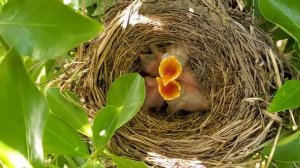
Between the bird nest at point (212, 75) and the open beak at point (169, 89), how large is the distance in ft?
0.22

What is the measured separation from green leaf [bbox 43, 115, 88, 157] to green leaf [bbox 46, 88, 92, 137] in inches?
1.5

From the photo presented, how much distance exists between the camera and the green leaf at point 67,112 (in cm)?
92

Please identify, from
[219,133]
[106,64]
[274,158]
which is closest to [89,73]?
[106,64]

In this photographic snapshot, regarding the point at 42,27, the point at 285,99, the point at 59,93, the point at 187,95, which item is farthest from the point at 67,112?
the point at 187,95

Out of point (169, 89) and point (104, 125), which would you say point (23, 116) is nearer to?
point (104, 125)

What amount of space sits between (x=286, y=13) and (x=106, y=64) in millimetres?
455

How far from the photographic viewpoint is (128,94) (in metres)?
0.92

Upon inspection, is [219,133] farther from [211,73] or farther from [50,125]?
[50,125]

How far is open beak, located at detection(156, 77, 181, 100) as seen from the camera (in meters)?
1.26

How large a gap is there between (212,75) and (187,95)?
113 millimetres

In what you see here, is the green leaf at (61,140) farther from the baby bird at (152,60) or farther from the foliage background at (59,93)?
the baby bird at (152,60)

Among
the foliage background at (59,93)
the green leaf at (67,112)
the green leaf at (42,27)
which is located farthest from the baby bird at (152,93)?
the green leaf at (42,27)

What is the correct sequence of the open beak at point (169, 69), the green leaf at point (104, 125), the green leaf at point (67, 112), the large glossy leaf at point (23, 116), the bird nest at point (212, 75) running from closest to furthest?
the large glossy leaf at point (23, 116)
the green leaf at point (104, 125)
the green leaf at point (67, 112)
the bird nest at point (212, 75)
the open beak at point (169, 69)

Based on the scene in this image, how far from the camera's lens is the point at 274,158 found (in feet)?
3.08
